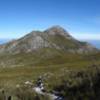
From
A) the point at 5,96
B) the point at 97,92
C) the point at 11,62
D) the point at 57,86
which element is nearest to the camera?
the point at 5,96

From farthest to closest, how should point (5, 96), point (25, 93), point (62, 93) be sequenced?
point (62, 93) < point (25, 93) < point (5, 96)

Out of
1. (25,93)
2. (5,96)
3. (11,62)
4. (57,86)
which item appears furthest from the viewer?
(11,62)

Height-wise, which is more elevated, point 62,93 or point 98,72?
point 98,72

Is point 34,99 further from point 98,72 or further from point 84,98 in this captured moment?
point 98,72

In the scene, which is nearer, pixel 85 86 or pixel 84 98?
pixel 84 98

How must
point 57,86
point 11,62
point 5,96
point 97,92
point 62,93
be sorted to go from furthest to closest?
point 11,62 < point 57,86 < point 62,93 < point 97,92 < point 5,96

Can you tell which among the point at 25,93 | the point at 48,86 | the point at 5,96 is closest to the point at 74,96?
the point at 25,93

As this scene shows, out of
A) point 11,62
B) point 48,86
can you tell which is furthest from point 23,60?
point 48,86

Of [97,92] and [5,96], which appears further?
[97,92]

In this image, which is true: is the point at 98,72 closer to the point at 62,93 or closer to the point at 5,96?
the point at 62,93
